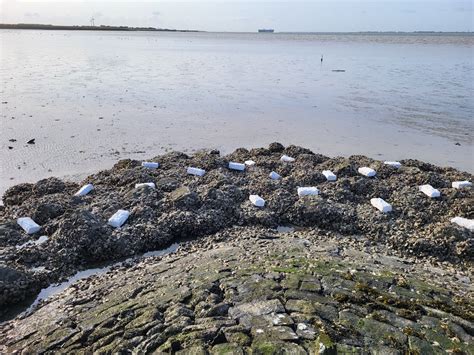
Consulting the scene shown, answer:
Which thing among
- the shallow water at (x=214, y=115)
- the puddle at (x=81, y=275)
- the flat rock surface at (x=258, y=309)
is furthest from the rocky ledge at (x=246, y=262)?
the shallow water at (x=214, y=115)

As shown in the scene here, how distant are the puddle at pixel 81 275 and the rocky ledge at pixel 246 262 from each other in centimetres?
14

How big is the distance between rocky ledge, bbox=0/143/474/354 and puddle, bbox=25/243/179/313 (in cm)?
14

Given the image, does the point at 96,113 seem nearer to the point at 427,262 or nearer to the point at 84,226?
the point at 84,226

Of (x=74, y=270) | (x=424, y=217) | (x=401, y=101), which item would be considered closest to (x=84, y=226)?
(x=74, y=270)

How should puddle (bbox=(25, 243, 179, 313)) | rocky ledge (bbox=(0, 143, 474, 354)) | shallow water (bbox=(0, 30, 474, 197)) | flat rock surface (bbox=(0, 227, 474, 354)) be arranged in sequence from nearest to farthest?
flat rock surface (bbox=(0, 227, 474, 354)) < rocky ledge (bbox=(0, 143, 474, 354)) < puddle (bbox=(25, 243, 179, 313)) < shallow water (bbox=(0, 30, 474, 197))

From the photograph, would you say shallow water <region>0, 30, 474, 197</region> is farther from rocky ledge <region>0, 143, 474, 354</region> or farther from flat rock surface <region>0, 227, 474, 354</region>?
flat rock surface <region>0, 227, 474, 354</region>

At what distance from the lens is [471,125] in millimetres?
17641

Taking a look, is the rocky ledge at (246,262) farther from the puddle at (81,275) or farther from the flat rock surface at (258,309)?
the puddle at (81,275)

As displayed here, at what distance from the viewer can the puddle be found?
6407mm

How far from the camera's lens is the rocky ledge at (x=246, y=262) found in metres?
4.68

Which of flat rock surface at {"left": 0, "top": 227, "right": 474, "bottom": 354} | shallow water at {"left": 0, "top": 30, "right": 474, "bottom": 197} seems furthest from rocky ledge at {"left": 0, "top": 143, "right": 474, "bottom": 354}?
shallow water at {"left": 0, "top": 30, "right": 474, "bottom": 197}

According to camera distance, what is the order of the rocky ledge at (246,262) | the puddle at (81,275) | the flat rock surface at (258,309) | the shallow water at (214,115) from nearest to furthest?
the flat rock surface at (258,309) < the rocky ledge at (246,262) < the puddle at (81,275) < the shallow water at (214,115)

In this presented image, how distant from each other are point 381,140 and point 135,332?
12.7m

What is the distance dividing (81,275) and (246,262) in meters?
2.77
